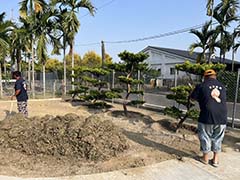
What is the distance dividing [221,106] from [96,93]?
8429 millimetres

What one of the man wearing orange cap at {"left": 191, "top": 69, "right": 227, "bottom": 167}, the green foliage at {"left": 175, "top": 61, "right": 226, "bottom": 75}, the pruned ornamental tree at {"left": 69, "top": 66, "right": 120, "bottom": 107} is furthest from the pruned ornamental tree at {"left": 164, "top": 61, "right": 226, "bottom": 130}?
the pruned ornamental tree at {"left": 69, "top": 66, "right": 120, "bottom": 107}

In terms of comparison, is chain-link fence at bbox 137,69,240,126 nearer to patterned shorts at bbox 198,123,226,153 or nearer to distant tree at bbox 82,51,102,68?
patterned shorts at bbox 198,123,226,153

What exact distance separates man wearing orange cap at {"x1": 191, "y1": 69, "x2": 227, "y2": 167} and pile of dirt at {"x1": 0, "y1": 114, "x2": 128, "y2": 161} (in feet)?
5.35

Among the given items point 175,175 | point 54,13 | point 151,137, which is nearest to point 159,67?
point 54,13

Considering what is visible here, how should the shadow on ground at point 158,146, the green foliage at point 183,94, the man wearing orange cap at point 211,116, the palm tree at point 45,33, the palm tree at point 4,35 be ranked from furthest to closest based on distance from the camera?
the palm tree at point 45,33
the palm tree at point 4,35
the green foliage at point 183,94
the shadow on ground at point 158,146
the man wearing orange cap at point 211,116

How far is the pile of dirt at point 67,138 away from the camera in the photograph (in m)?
5.46

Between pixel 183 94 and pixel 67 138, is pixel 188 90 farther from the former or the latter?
pixel 67 138

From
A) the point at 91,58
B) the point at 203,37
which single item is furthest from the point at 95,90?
the point at 91,58

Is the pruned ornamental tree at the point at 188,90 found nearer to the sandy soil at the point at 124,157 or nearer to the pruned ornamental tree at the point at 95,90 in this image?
the sandy soil at the point at 124,157

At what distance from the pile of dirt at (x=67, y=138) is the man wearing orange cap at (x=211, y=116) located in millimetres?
1631

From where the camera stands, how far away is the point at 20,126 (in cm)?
618

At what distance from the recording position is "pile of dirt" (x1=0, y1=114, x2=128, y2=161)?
5458 millimetres

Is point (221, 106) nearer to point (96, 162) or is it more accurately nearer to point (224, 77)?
point (96, 162)

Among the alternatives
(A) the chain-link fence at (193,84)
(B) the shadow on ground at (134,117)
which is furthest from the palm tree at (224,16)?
(B) the shadow on ground at (134,117)
